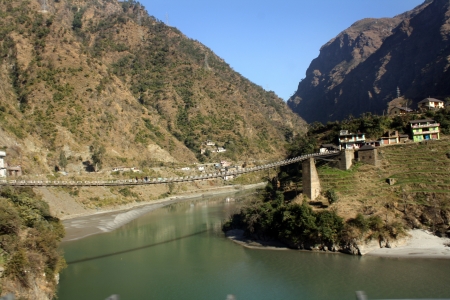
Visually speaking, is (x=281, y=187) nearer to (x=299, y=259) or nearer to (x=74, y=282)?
(x=299, y=259)

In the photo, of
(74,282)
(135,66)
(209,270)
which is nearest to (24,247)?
(74,282)

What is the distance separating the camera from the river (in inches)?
629

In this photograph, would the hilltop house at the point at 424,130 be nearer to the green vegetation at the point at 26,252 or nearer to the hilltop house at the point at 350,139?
the hilltop house at the point at 350,139

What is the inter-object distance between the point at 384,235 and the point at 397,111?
677 inches

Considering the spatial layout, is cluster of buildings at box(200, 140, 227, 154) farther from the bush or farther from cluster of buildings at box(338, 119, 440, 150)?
the bush

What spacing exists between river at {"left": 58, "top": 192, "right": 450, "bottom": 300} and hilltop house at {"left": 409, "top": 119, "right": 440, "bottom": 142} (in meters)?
11.7

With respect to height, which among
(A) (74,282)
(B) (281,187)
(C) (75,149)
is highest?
(C) (75,149)

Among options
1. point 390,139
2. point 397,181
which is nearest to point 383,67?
point 390,139

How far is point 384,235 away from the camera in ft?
68.3

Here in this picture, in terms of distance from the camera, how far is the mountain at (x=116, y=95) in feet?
155

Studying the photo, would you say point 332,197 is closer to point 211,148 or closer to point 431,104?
point 431,104

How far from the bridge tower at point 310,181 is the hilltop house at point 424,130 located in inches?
327

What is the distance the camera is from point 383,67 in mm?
92188

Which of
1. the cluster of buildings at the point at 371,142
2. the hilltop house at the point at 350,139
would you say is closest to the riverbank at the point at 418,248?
the cluster of buildings at the point at 371,142
